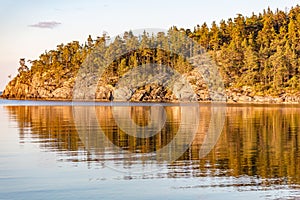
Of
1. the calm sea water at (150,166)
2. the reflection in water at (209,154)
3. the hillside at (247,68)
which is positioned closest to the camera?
the calm sea water at (150,166)

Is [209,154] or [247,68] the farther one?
[247,68]

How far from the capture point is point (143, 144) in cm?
3722

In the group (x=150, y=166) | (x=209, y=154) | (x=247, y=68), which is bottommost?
(x=150, y=166)

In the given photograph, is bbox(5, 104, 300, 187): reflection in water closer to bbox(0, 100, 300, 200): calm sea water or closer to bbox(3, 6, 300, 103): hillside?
bbox(0, 100, 300, 200): calm sea water

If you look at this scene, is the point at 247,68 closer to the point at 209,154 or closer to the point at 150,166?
the point at 209,154

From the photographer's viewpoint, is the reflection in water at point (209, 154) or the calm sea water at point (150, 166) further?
the reflection in water at point (209, 154)

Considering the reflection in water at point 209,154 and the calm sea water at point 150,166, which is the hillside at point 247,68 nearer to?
the reflection in water at point 209,154

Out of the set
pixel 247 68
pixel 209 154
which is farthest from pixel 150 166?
pixel 247 68

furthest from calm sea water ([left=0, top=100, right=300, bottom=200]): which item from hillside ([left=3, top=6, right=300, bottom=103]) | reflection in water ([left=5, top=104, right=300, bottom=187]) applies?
hillside ([left=3, top=6, right=300, bottom=103])

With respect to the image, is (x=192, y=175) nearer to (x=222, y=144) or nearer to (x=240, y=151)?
(x=240, y=151)

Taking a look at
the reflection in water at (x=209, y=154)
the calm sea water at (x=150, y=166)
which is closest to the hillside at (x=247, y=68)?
the reflection in water at (x=209, y=154)

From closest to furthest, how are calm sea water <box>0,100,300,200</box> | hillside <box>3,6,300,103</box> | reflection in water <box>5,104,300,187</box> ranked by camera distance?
calm sea water <box>0,100,300,200</box>
reflection in water <box>5,104,300,187</box>
hillside <box>3,6,300,103</box>

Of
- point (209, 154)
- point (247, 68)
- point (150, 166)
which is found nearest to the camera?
point (150, 166)

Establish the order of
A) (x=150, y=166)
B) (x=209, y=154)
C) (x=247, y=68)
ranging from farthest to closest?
(x=247, y=68) → (x=209, y=154) → (x=150, y=166)
